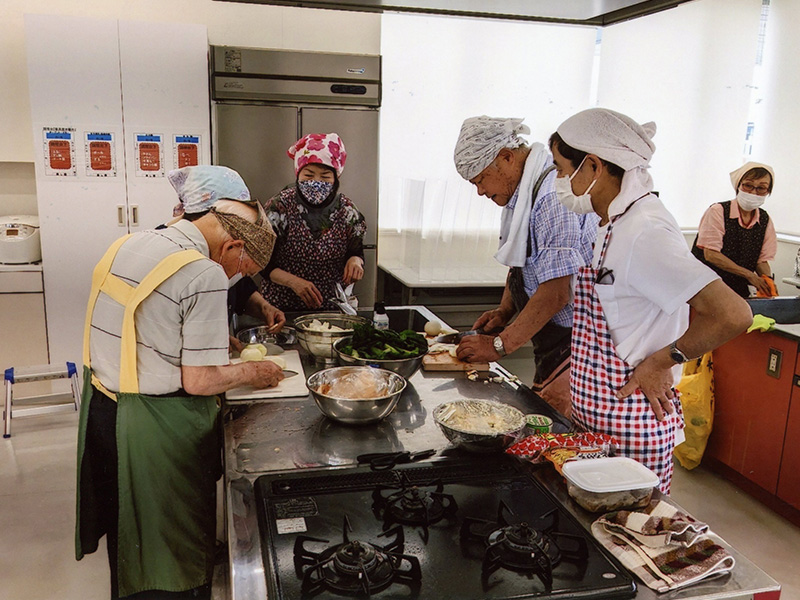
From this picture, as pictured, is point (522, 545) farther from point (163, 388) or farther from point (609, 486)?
point (163, 388)

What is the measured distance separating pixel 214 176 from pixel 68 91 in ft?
9.13

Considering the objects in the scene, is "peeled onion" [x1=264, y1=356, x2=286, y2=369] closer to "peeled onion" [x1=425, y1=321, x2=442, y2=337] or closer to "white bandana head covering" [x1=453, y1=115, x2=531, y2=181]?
"peeled onion" [x1=425, y1=321, x2=442, y2=337]

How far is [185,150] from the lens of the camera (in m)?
4.19

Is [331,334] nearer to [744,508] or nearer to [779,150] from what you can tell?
[744,508]

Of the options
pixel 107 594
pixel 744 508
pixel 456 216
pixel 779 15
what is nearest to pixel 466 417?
pixel 107 594

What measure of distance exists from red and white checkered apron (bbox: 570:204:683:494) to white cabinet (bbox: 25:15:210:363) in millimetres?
3297

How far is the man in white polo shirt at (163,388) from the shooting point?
5.28 feet

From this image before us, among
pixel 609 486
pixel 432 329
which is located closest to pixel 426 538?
pixel 609 486

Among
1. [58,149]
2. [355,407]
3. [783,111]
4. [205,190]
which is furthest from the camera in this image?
[783,111]

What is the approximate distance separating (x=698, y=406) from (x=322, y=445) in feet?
8.44

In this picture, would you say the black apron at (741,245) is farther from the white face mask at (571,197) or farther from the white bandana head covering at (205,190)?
the white bandana head covering at (205,190)

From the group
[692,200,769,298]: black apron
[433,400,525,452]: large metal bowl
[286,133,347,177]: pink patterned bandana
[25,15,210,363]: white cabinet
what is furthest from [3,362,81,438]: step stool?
[692,200,769,298]: black apron

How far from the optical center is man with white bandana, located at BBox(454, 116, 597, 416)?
2074 millimetres

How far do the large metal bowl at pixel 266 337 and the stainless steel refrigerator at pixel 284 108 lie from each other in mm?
2008
